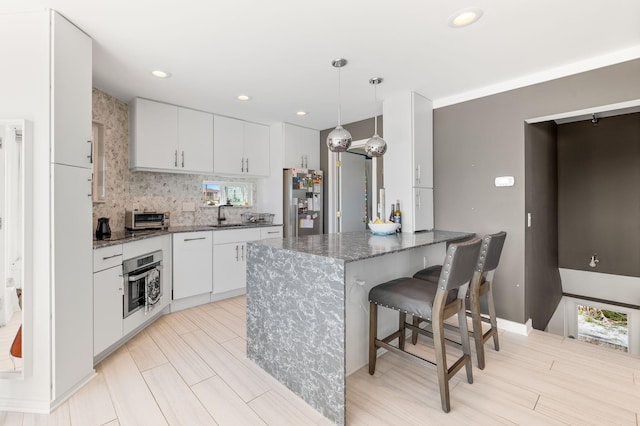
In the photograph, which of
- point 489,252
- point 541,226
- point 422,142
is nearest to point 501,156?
point 422,142

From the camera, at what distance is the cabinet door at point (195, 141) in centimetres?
351

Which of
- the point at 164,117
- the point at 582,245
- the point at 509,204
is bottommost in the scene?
the point at 582,245

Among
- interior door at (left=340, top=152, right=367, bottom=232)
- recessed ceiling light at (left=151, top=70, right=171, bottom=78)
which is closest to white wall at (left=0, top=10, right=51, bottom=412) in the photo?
recessed ceiling light at (left=151, top=70, right=171, bottom=78)

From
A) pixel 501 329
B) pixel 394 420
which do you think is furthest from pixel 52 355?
pixel 501 329

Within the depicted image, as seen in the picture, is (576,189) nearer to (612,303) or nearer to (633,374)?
(612,303)

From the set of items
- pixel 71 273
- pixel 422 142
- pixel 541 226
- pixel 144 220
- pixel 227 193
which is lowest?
pixel 71 273

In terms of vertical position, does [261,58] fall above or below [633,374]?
above

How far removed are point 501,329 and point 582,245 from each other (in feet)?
7.65

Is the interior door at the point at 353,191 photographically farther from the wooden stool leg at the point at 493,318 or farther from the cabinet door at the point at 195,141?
the wooden stool leg at the point at 493,318

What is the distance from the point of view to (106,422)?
1.61 metres

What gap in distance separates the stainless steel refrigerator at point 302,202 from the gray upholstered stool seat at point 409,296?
2.31 metres

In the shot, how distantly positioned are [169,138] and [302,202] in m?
1.89

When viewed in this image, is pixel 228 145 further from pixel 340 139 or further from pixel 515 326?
pixel 515 326

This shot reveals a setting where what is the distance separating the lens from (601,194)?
154 inches
